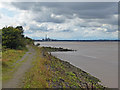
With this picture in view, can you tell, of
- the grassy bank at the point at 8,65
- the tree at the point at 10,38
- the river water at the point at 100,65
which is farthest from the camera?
the tree at the point at 10,38

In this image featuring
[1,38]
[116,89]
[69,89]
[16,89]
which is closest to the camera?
[16,89]

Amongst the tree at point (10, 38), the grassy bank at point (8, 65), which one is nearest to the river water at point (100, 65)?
the grassy bank at point (8, 65)

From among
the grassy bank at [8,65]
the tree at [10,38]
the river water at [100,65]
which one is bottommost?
the river water at [100,65]

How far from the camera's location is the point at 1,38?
98.9 feet

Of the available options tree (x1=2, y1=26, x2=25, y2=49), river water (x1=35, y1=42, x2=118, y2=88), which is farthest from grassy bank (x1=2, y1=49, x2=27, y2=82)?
tree (x1=2, y1=26, x2=25, y2=49)

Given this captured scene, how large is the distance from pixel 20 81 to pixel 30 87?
4.92ft

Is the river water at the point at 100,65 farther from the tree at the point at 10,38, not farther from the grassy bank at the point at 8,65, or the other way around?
the tree at the point at 10,38

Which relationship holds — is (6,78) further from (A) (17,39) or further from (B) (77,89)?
(A) (17,39)

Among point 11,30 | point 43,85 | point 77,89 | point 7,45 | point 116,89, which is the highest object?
point 11,30

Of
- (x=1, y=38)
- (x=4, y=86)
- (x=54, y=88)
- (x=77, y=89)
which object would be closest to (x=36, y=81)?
(x=54, y=88)

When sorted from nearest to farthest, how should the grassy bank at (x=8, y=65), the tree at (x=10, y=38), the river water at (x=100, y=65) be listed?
the grassy bank at (x=8, y=65)
the river water at (x=100, y=65)
the tree at (x=10, y=38)

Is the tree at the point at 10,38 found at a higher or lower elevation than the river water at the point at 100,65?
higher

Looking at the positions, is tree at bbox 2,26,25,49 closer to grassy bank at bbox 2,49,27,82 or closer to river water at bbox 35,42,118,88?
grassy bank at bbox 2,49,27,82

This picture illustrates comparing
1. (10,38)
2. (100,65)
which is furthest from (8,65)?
(100,65)
